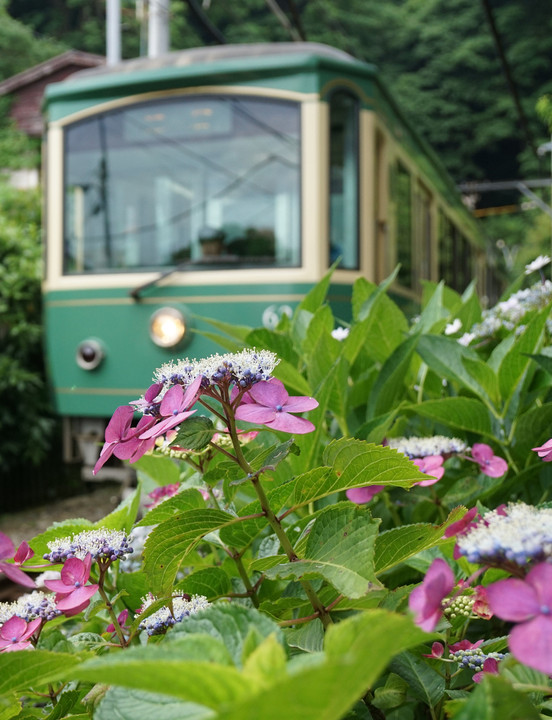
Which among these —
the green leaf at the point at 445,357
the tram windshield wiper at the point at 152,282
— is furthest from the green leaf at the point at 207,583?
the tram windshield wiper at the point at 152,282

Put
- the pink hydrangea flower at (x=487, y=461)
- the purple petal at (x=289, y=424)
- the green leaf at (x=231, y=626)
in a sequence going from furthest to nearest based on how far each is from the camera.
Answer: the pink hydrangea flower at (x=487, y=461) < the purple petal at (x=289, y=424) < the green leaf at (x=231, y=626)

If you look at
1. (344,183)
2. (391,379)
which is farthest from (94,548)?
(344,183)

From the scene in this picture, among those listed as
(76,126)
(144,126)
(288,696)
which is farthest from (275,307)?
(288,696)

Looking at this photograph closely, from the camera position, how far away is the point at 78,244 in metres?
5.24

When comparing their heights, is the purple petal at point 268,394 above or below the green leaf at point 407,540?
above

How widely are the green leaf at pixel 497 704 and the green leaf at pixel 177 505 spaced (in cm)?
35

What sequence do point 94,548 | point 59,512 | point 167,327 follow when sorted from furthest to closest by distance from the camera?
point 59,512, point 167,327, point 94,548

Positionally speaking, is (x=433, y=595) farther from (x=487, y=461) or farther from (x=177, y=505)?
(x=487, y=461)

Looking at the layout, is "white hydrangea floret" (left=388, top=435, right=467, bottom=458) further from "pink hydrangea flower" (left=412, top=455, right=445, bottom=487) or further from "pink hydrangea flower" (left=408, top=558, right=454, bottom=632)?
"pink hydrangea flower" (left=408, top=558, right=454, bottom=632)

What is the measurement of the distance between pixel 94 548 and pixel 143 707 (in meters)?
0.24

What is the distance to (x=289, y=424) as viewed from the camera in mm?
592

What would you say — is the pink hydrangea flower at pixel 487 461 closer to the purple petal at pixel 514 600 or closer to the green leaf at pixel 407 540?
the green leaf at pixel 407 540

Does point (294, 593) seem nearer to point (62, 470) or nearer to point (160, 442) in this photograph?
point (160, 442)

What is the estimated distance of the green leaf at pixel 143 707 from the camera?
0.44m
